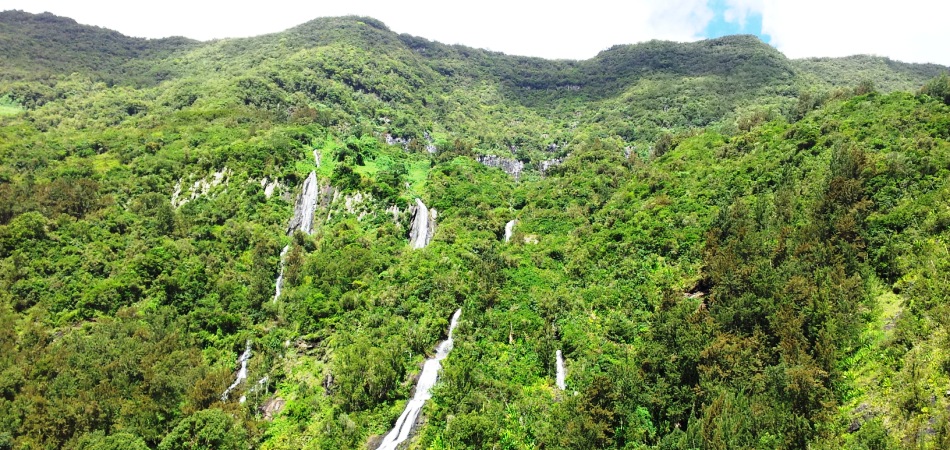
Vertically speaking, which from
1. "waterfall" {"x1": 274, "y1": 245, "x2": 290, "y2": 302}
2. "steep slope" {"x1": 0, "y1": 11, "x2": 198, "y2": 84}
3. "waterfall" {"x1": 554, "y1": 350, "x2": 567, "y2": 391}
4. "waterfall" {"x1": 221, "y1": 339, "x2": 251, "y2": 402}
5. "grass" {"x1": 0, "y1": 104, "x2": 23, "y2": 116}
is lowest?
"waterfall" {"x1": 221, "y1": 339, "x2": 251, "y2": 402}

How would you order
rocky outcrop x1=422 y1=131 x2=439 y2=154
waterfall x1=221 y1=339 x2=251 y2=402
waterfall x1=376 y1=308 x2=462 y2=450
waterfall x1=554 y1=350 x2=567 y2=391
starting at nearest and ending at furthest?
1. waterfall x1=376 y1=308 x2=462 y2=450
2. waterfall x1=554 y1=350 x2=567 y2=391
3. waterfall x1=221 y1=339 x2=251 y2=402
4. rocky outcrop x1=422 y1=131 x2=439 y2=154

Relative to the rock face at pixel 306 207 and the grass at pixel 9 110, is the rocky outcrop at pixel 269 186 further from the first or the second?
the grass at pixel 9 110

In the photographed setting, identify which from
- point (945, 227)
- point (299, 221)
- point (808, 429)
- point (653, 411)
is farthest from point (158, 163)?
point (945, 227)

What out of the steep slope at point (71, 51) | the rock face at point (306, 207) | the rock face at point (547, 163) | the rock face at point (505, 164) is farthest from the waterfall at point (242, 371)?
the steep slope at point (71, 51)

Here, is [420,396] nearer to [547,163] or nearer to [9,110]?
[547,163]

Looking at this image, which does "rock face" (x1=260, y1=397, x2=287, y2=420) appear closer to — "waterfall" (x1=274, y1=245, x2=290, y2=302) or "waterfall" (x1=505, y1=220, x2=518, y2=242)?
"waterfall" (x1=274, y1=245, x2=290, y2=302)

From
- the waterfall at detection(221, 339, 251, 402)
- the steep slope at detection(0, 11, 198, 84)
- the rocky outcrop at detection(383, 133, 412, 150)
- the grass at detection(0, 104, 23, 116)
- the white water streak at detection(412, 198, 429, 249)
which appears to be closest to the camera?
the waterfall at detection(221, 339, 251, 402)

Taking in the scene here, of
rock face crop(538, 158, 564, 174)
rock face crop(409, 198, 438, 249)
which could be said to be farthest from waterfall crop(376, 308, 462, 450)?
rock face crop(538, 158, 564, 174)
